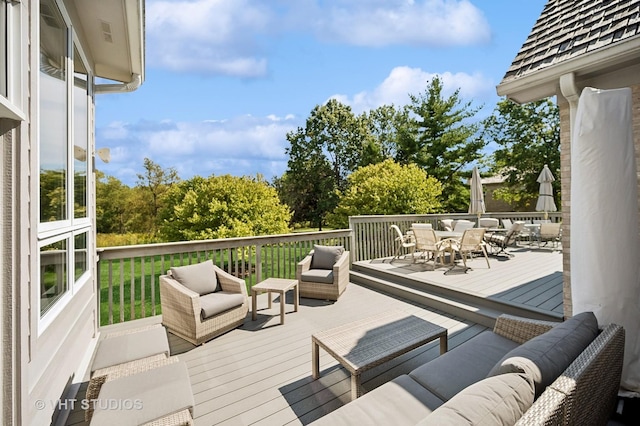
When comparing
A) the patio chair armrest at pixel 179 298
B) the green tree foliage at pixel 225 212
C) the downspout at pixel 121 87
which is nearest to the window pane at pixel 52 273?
the patio chair armrest at pixel 179 298

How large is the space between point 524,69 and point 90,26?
462 centimetres

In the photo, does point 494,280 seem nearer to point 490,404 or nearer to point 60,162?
point 490,404

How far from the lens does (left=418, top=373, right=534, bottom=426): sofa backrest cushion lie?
1.05 meters

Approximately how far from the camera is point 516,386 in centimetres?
122

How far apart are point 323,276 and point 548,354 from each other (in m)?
3.67

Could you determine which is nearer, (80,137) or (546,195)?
(80,137)

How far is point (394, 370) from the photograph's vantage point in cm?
287

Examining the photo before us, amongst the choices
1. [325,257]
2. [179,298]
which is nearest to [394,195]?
[325,257]

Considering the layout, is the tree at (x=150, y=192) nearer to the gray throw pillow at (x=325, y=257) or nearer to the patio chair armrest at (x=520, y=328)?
the gray throw pillow at (x=325, y=257)

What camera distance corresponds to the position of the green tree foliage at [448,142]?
1770 cm

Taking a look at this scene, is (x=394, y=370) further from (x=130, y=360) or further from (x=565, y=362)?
(x=130, y=360)

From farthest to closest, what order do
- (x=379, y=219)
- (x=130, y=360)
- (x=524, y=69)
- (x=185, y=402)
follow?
1. (x=379, y=219)
2. (x=524, y=69)
3. (x=130, y=360)
4. (x=185, y=402)

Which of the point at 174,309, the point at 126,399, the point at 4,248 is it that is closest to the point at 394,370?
the point at 126,399

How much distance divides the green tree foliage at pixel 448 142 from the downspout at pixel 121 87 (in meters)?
16.4
